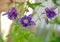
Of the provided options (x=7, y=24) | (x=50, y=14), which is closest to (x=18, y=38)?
(x=50, y=14)

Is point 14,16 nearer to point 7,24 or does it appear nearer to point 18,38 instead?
point 18,38

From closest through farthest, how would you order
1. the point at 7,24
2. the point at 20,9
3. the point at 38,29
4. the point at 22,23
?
the point at 22,23, the point at 20,9, the point at 38,29, the point at 7,24

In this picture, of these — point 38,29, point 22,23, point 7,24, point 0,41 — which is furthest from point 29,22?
point 7,24

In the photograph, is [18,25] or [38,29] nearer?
[18,25]

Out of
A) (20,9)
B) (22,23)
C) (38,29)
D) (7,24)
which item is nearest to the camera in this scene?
(22,23)

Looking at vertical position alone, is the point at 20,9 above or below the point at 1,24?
above

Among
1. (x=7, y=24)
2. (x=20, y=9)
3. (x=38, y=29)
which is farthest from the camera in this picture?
(x=7, y=24)

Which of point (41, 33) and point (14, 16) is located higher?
point (14, 16)

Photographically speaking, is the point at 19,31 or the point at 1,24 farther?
the point at 1,24

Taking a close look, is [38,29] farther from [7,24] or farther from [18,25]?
[7,24]
